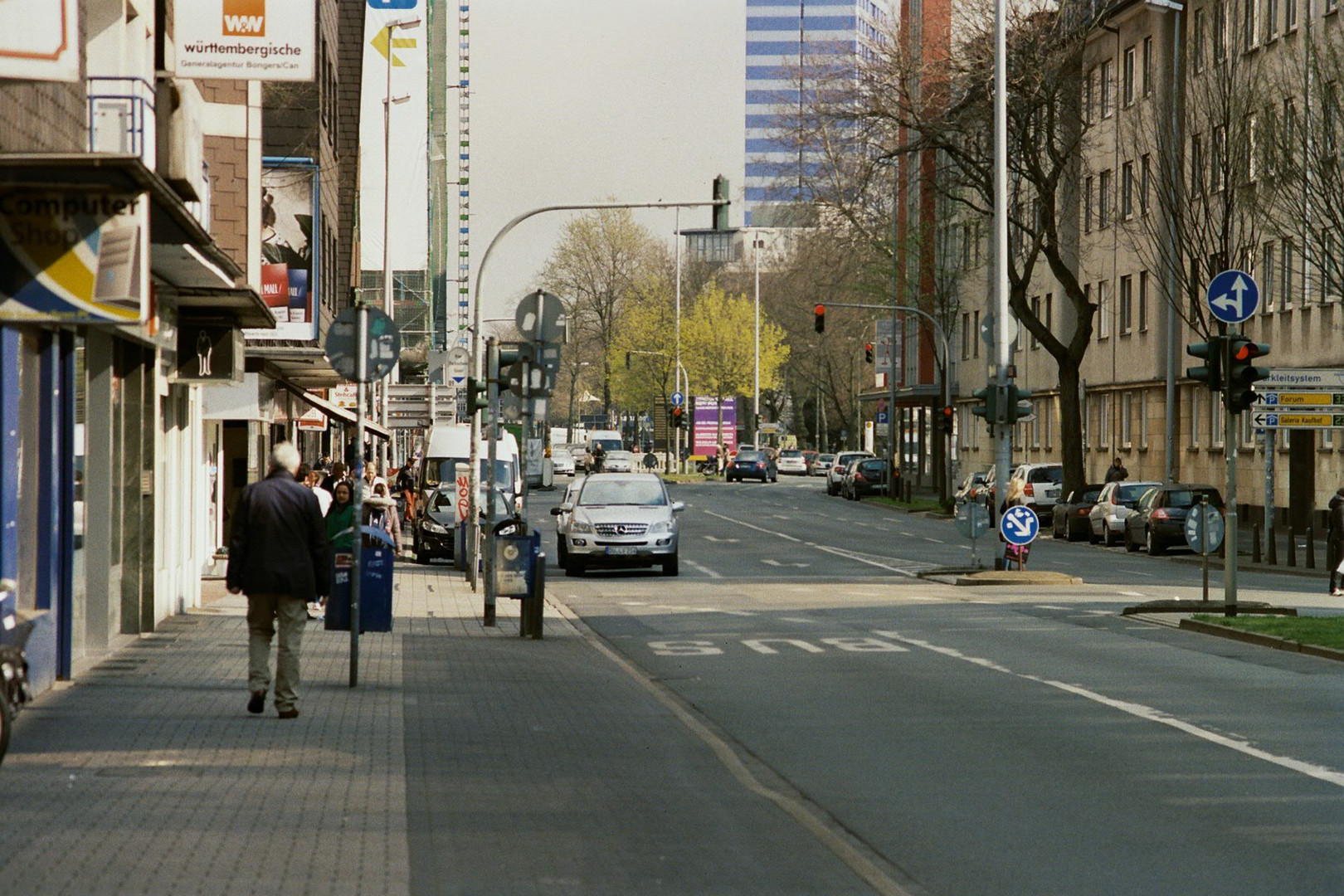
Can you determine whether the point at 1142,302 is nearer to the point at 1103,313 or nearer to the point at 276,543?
the point at 1103,313

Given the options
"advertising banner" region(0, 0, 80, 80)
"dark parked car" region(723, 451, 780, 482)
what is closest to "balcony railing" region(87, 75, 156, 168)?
"advertising banner" region(0, 0, 80, 80)

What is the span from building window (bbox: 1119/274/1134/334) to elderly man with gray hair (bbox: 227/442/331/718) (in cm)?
4943

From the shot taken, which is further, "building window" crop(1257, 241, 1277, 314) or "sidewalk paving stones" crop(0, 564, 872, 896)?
"building window" crop(1257, 241, 1277, 314)

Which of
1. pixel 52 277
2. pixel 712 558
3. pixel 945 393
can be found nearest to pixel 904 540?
pixel 712 558

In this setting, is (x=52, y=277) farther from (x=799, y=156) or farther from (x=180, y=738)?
(x=799, y=156)

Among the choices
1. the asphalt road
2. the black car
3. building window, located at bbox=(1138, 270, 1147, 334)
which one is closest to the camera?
the asphalt road

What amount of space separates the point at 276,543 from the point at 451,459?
93.0 ft

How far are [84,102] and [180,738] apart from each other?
18.5 ft

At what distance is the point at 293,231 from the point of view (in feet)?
129

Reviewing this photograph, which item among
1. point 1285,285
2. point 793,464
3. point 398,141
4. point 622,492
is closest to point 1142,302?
point 1285,285

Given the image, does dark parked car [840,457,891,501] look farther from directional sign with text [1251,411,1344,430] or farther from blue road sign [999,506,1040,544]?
blue road sign [999,506,1040,544]

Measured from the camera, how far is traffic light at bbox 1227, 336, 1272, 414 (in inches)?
848

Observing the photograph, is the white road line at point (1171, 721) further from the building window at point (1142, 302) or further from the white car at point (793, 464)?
the white car at point (793, 464)

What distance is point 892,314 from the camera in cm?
7525
